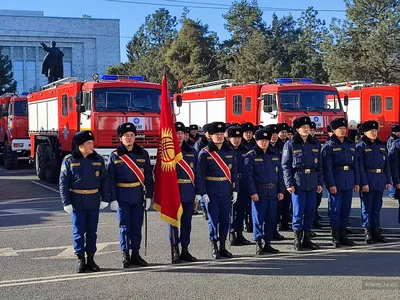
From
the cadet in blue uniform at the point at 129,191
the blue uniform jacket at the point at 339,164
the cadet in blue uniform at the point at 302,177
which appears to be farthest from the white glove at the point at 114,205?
the blue uniform jacket at the point at 339,164

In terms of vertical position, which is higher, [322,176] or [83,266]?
[322,176]

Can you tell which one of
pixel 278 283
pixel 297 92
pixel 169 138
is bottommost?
pixel 278 283

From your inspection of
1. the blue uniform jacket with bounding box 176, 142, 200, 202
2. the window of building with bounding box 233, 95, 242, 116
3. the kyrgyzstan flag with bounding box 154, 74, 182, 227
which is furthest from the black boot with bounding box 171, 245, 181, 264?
the window of building with bounding box 233, 95, 242, 116

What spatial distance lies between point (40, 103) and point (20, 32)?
5969 centimetres

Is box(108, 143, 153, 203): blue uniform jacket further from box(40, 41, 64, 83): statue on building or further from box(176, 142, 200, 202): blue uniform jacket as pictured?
box(40, 41, 64, 83): statue on building

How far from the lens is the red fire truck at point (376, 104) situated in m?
23.5

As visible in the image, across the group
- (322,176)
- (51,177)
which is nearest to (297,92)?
(51,177)

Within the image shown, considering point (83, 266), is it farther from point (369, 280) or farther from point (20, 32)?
point (20, 32)

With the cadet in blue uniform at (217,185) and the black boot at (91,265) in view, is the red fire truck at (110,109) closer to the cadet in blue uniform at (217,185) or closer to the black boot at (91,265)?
the cadet in blue uniform at (217,185)

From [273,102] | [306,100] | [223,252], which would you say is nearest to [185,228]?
[223,252]

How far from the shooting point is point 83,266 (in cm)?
740

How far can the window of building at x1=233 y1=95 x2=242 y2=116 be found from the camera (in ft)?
64.1

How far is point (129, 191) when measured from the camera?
7.61 meters

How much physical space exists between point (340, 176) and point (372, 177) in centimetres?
63
